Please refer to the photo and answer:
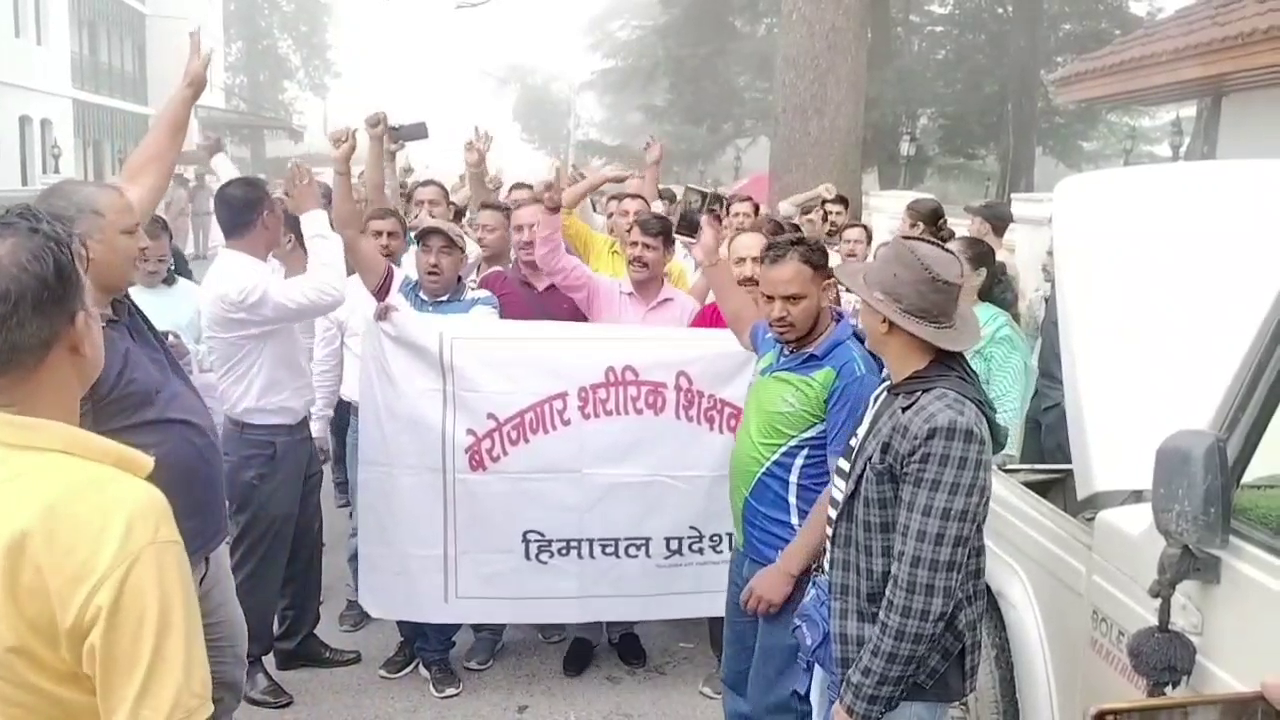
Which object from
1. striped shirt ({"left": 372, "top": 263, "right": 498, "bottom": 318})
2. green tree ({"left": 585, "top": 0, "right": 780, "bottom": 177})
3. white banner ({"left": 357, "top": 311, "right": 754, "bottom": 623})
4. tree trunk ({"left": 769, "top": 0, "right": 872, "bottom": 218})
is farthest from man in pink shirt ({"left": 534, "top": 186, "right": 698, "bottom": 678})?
green tree ({"left": 585, "top": 0, "right": 780, "bottom": 177})

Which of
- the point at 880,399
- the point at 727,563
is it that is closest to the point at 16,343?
the point at 880,399

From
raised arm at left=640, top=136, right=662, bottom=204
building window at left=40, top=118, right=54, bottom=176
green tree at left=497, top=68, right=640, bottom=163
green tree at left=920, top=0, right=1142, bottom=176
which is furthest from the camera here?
green tree at left=497, top=68, right=640, bottom=163

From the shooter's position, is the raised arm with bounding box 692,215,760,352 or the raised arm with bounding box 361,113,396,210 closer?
the raised arm with bounding box 692,215,760,352

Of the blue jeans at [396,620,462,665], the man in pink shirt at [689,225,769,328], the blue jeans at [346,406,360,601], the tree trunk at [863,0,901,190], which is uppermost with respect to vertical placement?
the tree trunk at [863,0,901,190]

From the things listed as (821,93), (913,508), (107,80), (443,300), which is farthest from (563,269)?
(107,80)

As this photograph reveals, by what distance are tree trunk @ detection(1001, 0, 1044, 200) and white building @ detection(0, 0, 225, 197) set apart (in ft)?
52.6

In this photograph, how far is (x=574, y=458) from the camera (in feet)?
14.5

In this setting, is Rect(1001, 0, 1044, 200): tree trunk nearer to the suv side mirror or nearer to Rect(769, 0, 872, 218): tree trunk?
Rect(769, 0, 872, 218): tree trunk

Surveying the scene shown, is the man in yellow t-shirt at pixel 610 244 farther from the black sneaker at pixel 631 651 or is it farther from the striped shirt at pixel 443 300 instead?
the black sneaker at pixel 631 651

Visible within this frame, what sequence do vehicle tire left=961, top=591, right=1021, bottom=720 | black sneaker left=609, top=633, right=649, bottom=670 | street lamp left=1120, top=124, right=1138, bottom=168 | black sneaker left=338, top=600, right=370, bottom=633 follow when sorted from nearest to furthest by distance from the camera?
1. vehicle tire left=961, top=591, right=1021, bottom=720
2. black sneaker left=609, top=633, right=649, bottom=670
3. black sneaker left=338, top=600, right=370, bottom=633
4. street lamp left=1120, top=124, right=1138, bottom=168

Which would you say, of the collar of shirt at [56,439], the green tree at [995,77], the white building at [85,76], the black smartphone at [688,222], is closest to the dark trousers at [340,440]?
the black smartphone at [688,222]

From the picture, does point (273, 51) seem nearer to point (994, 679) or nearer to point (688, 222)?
point (688, 222)

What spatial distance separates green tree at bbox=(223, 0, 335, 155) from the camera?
27688 millimetres

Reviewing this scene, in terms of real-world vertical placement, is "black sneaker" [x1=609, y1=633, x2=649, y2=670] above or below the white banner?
below
